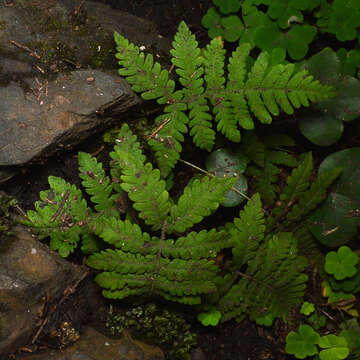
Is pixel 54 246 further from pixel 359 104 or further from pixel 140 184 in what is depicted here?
pixel 359 104

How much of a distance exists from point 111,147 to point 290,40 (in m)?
1.91

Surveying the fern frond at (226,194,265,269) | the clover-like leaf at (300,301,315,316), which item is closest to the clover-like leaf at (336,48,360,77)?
the fern frond at (226,194,265,269)

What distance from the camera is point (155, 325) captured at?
343 centimetres

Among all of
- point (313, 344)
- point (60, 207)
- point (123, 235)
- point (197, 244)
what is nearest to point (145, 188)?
point (123, 235)

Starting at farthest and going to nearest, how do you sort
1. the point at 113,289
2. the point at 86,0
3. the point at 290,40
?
the point at 290,40, the point at 86,0, the point at 113,289

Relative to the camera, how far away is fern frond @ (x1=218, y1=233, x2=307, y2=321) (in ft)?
11.2

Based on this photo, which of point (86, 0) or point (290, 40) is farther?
point (290, 40)

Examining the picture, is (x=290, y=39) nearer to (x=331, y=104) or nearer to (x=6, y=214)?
(x=331, y=104)

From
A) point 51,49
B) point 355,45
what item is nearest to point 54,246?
point 51,49

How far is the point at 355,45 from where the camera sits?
157 inches

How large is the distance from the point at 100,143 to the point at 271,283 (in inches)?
74.1

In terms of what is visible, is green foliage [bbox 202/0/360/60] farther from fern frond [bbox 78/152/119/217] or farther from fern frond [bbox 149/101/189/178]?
fern frond [bbox 78/152/119/217]

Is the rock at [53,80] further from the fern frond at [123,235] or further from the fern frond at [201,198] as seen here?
the fern frond at [201,198]

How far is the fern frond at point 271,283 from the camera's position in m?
3.42
